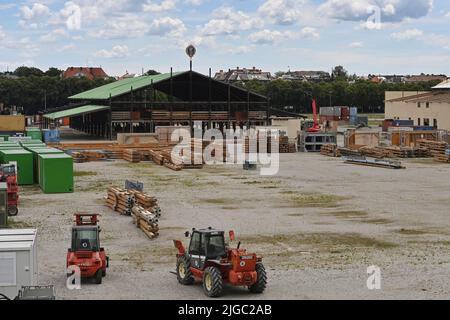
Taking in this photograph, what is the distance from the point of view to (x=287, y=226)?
89.4ft

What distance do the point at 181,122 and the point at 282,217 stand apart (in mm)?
48017

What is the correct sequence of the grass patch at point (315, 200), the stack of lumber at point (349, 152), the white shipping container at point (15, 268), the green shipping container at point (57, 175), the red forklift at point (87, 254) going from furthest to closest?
the stack of lumber at point (349, 152) < the green shipping container at point (57, 175) < the grass patch at point (315, 200) < the red forklift at point (87, 254) < the white shipping container at point (15, 268)

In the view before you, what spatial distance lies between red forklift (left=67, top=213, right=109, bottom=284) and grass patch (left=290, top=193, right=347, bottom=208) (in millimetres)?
14552

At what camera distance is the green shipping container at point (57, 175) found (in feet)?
119

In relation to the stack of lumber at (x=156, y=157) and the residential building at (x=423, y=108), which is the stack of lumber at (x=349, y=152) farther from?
the residential building at (x=423, y=108)

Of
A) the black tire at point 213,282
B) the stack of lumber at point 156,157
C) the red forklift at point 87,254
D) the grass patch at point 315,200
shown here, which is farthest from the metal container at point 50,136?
the black tire at point 213,282

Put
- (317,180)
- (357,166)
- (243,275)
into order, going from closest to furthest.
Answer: (243,275) → (317,180) → (357,166)

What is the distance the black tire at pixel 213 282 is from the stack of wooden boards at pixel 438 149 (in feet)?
128

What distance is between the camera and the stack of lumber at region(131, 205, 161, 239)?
82.2ft
